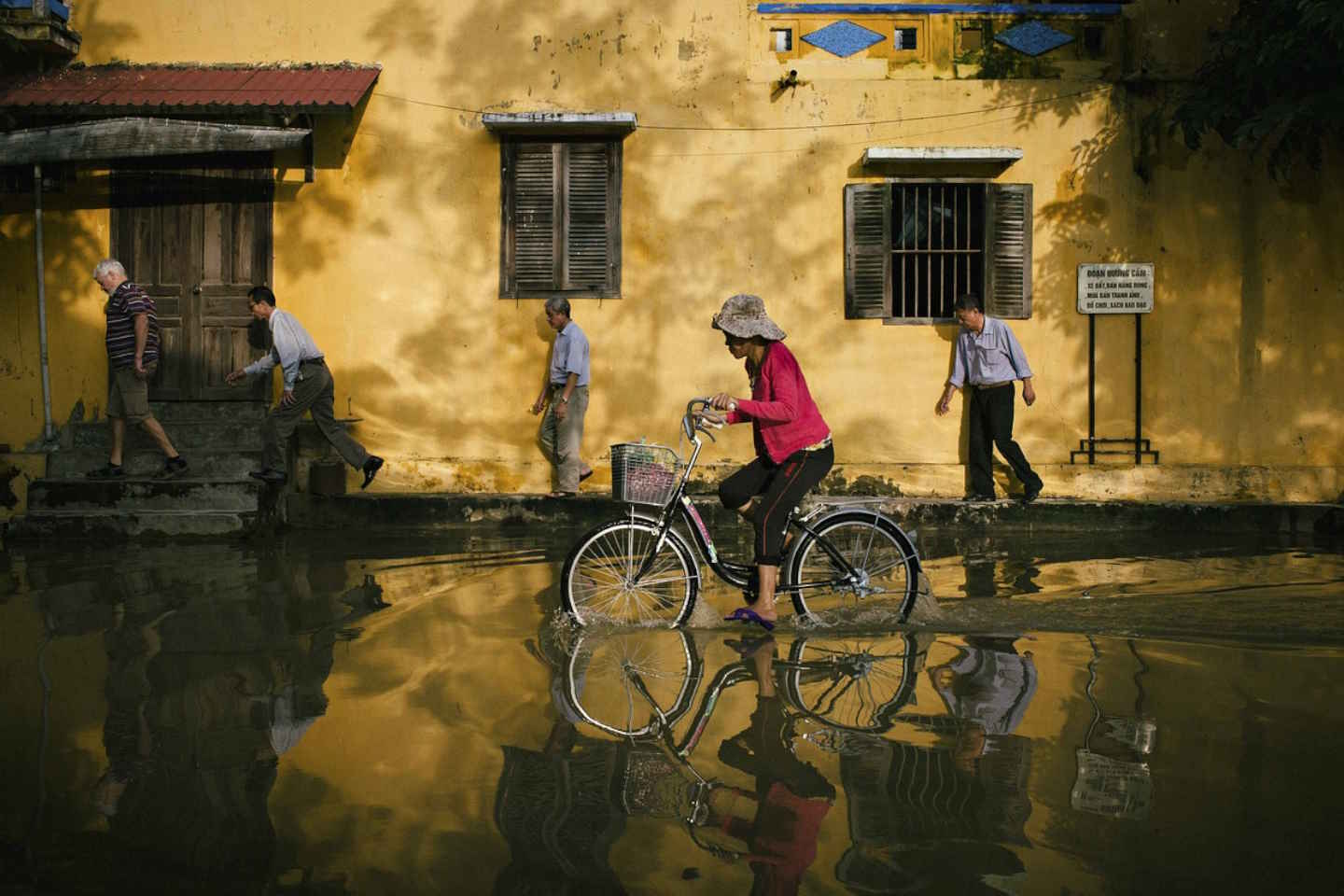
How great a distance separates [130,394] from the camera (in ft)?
35.0

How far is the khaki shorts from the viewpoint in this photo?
1064cm

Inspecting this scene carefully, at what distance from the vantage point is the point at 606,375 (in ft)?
39.4

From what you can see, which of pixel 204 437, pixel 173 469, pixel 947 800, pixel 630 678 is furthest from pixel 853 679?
pixel 204 437

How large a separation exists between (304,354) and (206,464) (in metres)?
1.33

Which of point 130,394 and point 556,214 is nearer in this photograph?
point 130,394

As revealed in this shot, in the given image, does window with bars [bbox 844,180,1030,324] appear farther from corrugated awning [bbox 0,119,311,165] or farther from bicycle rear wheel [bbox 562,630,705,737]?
bicycle rear wheel [bbox 562,630,705,737]

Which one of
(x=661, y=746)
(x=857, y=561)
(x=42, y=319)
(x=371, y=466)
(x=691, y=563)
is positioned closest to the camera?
(x=661, y=746)

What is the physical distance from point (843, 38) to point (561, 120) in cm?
270

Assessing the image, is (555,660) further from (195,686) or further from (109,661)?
(109,661)

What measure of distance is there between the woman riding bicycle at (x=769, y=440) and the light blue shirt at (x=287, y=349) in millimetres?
5430

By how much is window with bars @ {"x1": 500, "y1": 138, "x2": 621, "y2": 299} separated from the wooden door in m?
2.22


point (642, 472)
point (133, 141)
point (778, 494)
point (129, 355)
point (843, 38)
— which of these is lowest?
point (778, 494)

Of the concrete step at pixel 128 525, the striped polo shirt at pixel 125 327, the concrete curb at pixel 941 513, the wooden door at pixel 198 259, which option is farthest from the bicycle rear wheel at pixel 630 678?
the wooden door at pixel 198 259

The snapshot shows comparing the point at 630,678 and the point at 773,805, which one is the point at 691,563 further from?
the point at 773,805
